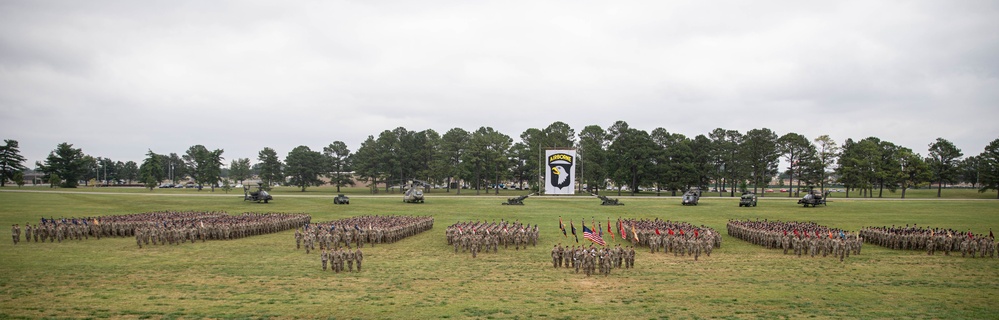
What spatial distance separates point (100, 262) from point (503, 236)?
1614 cm

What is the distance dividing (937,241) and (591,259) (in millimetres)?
16817

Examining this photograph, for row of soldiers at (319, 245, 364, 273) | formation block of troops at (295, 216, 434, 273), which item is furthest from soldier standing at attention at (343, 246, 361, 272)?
formation block of troops at (295, 216, 434, 273)

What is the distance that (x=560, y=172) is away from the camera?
62000 millimetres

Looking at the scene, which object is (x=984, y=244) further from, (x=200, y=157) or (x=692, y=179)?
(x=200, y=157)

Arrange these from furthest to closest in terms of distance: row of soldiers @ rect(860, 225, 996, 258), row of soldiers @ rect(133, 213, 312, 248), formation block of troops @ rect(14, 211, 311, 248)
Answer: formation block of troops @ rect(14, 211, 311, 248) < row of soldiers @ rect(133, 213, 312, 248) < row of soldiers @ rect(860, 225, 996, 258)

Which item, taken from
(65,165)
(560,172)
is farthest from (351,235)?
(65,165)

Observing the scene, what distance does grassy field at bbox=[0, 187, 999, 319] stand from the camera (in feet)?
40.8

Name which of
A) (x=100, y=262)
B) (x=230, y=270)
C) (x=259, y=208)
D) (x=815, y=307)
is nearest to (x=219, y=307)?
(x=230, y=270)

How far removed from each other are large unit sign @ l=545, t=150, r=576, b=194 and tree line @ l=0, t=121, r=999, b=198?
7.46 feet

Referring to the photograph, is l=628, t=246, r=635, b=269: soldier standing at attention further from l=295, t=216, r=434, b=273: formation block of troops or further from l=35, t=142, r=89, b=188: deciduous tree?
l=35, t=142, r=89, b=188: deciduous tree

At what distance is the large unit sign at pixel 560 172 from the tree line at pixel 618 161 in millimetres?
2275

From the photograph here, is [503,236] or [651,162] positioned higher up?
[651,162]

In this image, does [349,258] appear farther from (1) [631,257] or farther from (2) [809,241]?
(2) [809,241]

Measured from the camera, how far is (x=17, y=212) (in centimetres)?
3741
